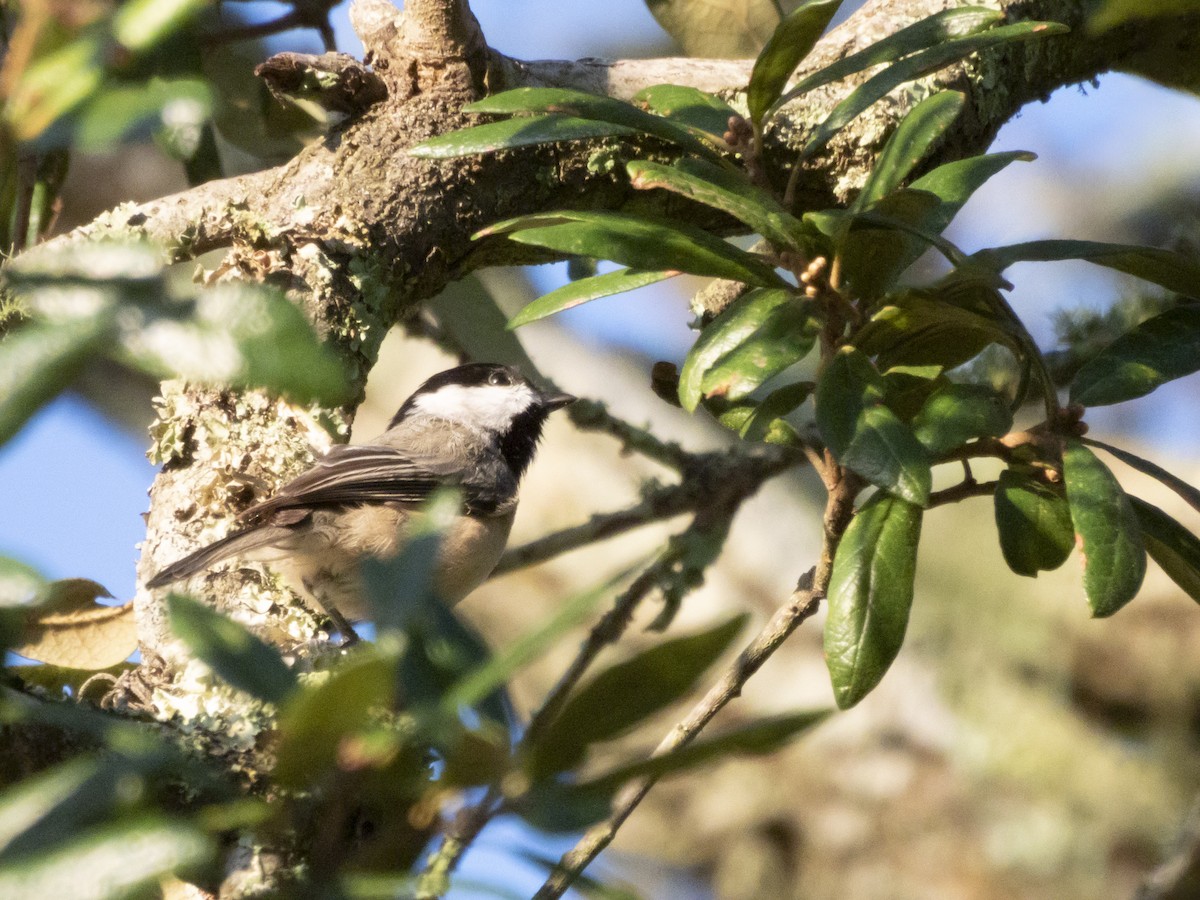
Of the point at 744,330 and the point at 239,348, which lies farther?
the point at 744,330

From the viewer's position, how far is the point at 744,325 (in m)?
1.33

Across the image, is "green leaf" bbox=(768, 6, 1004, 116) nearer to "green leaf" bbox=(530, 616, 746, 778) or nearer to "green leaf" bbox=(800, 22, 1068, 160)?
"green leaf" bbox=(800, 22, 1068, 160)

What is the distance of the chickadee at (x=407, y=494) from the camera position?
1955mm

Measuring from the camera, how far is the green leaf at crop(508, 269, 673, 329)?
1.43 metres

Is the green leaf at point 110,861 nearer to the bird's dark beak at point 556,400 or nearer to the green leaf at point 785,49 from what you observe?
the green leaf at point 785,49

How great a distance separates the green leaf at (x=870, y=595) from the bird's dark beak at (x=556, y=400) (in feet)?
5.32

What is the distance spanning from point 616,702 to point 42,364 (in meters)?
0.38

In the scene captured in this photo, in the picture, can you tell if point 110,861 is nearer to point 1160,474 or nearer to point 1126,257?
point 1160,474

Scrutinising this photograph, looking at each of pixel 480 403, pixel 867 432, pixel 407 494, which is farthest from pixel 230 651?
pixel 480 403

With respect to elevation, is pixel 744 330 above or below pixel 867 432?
above

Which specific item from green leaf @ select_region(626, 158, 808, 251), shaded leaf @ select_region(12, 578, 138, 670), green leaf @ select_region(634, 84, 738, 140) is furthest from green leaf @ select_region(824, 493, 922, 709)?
shaded leaf @ select_region(12, 578, 138, 670)

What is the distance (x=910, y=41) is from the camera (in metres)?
1.51

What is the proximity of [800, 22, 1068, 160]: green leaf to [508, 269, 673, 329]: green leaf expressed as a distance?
28 cm

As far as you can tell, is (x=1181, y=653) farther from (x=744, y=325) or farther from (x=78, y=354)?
(x=78, y=354)
